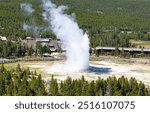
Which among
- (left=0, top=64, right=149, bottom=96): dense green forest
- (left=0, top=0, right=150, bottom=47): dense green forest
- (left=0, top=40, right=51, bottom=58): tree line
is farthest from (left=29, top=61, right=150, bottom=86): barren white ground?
(left=0, top=0, right=150, bottom=47): dense green forest

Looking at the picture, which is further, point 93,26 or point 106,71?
point 93,26

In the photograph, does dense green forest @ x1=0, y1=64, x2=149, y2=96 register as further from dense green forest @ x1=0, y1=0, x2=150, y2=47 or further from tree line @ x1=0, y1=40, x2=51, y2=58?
dense green forest @ x1=0, y1=0, x2=150, y2=47

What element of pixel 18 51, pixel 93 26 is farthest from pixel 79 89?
pixel 93 26

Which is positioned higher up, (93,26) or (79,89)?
(93,26)

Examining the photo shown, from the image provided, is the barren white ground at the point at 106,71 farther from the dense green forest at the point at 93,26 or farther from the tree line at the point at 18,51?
the dense green forest at the point at 93,26

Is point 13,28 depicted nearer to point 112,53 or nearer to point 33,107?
point 112,53

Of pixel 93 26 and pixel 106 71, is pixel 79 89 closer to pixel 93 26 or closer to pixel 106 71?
pixel 106 71

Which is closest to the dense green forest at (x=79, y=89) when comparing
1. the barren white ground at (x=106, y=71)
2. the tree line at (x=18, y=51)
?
the barren white ground at (x=106, y=71)

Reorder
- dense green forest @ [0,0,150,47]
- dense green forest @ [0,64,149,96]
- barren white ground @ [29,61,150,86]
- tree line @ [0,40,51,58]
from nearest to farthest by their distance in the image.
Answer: dense green forest @ [0,64,149,96]
barren white ground @ [29,61,150,86]
tree line @ [0,40,51,58]
dense green forest @ [0,0,150,47]

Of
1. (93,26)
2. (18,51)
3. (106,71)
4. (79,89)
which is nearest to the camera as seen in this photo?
(79,89)
